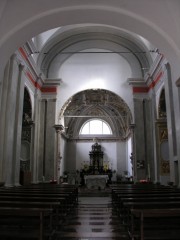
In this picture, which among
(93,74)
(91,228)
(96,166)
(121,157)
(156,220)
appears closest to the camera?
(156,220)

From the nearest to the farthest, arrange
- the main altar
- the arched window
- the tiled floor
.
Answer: the tiled floor → the main altar → the arched window

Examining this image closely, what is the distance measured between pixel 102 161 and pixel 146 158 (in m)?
10.4

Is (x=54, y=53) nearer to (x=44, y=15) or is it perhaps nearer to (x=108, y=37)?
(x=108, y=37)

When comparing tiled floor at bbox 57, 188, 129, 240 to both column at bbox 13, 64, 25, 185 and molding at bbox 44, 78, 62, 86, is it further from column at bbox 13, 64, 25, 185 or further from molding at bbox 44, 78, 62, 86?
molding at bbox 44, 78, 62, 86

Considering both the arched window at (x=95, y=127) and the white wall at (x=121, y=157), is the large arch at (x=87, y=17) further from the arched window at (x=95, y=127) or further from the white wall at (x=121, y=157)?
the arched window at (x=95, y=127)

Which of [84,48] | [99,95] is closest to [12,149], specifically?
[84,48]

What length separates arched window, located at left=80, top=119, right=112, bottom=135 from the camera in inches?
1041

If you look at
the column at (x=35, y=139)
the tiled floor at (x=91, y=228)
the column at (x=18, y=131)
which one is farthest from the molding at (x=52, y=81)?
the tiled floor at (x=91, y=228)

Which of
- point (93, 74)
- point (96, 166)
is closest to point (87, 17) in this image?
point (93, 74)

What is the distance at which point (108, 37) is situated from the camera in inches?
613

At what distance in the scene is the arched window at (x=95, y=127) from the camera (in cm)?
2645

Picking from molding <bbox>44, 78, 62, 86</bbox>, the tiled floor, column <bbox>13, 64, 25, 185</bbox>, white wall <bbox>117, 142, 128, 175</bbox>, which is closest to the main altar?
white wall <bbox>117, 142, 128, 175</bbox>

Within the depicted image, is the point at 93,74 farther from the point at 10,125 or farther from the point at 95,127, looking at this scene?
the point at 95,127

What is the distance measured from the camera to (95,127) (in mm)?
26703
